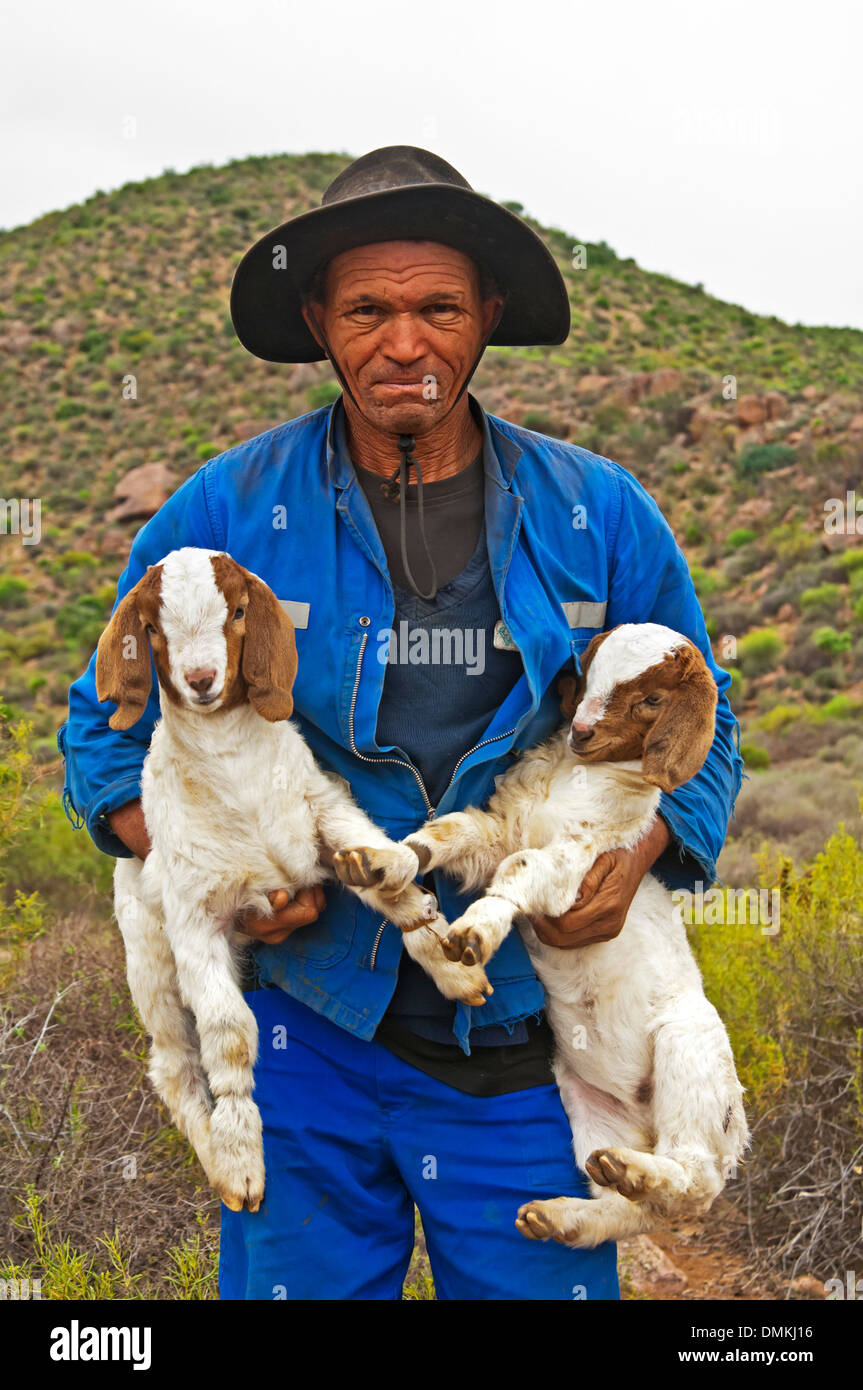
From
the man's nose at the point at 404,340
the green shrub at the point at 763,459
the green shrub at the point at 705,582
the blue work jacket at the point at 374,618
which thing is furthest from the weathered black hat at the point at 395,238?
the green shrub at the point at 763,459

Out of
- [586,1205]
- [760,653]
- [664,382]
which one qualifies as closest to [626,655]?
[586,1205]

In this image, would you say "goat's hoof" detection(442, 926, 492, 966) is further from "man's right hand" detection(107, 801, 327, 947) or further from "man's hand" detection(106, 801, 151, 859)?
"man's hand" detection(106, 801, 151, 859)

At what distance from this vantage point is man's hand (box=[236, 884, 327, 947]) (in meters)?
2.85

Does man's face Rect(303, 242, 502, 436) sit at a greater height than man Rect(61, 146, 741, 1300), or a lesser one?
greater

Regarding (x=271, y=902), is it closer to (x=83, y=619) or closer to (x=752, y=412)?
(x=83, y=619)

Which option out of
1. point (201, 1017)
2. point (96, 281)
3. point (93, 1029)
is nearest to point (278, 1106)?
point (201, 1017)

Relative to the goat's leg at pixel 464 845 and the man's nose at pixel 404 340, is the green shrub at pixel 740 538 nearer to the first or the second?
the goat's leg at pixel 464 845

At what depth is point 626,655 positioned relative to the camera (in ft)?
9.36

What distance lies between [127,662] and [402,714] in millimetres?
637

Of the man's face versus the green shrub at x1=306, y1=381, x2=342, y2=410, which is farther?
the green shrub at x1=306, y1=381, x2=342, y2=410

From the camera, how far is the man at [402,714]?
2799mm

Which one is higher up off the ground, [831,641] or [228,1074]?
[831,641]

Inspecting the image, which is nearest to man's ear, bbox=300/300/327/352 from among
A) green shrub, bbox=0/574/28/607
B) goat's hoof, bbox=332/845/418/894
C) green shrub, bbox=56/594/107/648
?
goat's hoof, bbox=332/845/418/894

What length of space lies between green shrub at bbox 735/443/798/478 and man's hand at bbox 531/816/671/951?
864 inches
